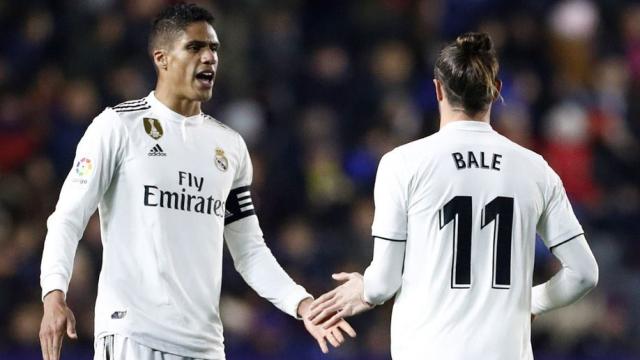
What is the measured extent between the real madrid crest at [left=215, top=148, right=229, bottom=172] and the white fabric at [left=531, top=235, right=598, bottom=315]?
57.0 inches

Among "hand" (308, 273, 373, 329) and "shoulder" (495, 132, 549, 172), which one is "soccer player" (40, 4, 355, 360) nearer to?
"hand" (308, 273, 373, 329)

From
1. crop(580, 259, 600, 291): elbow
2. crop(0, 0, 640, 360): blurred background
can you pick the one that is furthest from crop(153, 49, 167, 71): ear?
crop(0, 0, 640, 360): blurred background

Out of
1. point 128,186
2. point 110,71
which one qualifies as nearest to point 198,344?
point 128,186

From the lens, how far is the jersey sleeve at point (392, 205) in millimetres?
5074

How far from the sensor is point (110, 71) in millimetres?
10648

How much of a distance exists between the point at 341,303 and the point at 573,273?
3.06 ft

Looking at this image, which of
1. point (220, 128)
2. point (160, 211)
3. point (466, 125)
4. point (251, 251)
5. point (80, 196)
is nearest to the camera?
point (466, 125)

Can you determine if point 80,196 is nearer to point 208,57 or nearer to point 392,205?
point 208,57

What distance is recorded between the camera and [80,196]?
5480mm

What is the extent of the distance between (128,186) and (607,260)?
207 inches

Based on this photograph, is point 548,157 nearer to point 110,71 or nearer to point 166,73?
point 110,71

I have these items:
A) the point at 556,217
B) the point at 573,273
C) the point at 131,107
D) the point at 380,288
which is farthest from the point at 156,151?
the point at 573,273

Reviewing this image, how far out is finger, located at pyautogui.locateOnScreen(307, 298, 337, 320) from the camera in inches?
225

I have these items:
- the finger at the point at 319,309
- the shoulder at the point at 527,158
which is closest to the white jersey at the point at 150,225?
the finger at the point at 319,309
